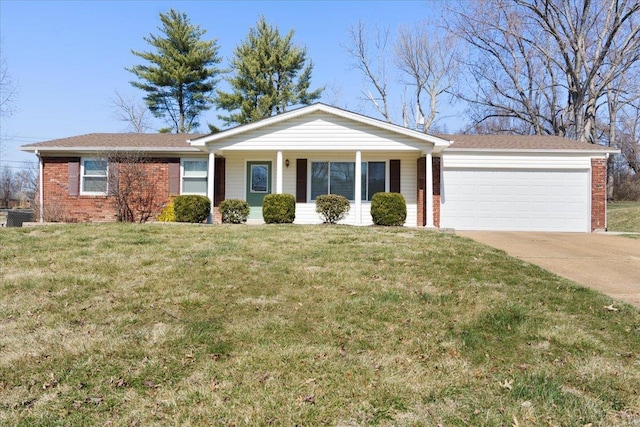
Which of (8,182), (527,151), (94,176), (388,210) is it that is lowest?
(388,210)

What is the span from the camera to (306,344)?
3.32 m

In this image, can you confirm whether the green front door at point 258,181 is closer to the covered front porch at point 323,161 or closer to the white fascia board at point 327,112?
the covered front porch at point 323,161

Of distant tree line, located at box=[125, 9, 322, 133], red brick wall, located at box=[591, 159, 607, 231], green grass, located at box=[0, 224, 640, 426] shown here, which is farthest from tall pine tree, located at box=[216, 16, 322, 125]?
green grass, located at box=[0, 224, 640, 426]

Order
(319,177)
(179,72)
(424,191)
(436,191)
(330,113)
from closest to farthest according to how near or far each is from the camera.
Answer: (330,113), (436,191), (424,191), (319,177), (179,72)

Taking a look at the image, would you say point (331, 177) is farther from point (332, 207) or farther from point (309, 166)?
point (332, 207)

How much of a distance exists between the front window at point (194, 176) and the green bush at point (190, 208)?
166 centimetres

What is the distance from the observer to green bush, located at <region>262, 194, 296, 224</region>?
11672mm

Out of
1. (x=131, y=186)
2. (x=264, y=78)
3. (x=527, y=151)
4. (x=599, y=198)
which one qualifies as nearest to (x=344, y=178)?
(x=527, y=151)

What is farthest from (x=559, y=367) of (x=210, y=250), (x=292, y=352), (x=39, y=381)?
(x=210, y=250)

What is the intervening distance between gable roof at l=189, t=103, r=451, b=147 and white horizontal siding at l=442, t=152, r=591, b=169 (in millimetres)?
1233

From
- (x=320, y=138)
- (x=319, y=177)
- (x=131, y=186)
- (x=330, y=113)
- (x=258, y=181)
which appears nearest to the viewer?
(x=330, y=113)

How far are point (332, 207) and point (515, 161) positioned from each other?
621 centimetres

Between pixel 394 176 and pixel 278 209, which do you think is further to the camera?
pixel 394 176

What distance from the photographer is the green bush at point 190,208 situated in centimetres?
1188
